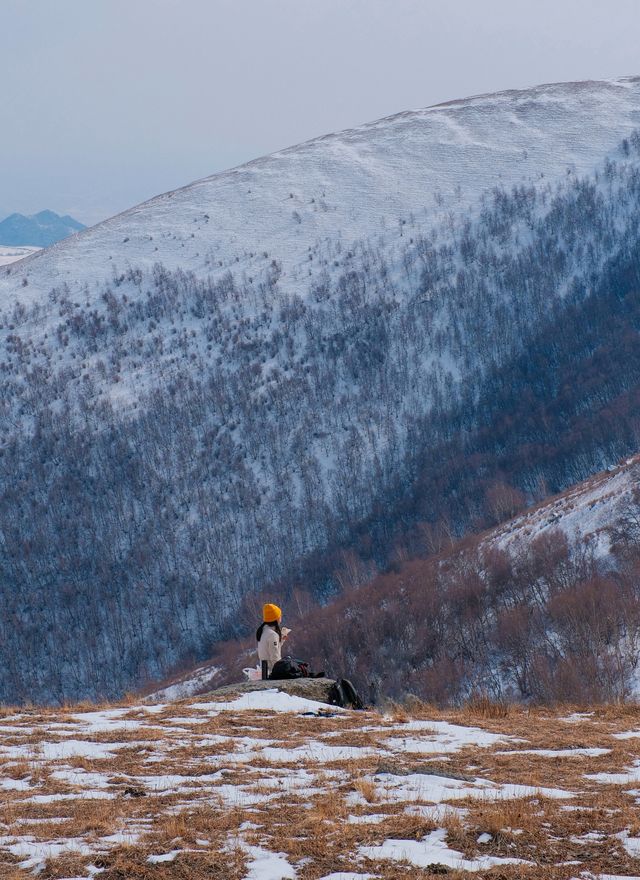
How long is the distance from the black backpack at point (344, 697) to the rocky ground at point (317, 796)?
1432mm

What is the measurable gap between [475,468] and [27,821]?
109 metres

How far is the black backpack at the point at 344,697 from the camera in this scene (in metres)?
17.1

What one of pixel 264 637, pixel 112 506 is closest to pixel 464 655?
pixel 264 637

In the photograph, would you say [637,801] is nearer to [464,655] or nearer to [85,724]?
[85,724]

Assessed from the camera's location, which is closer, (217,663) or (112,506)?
(217,663)

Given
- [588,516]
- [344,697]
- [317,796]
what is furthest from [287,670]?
[588,516]

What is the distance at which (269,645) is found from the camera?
1847cm

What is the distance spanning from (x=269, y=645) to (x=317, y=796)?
8470 millimetres

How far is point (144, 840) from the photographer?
28.0 ft

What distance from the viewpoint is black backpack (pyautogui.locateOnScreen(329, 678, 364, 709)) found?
17094 mm

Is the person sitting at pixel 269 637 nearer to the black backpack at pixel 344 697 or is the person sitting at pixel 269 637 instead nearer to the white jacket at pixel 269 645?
the white jacket at pixel 269 645

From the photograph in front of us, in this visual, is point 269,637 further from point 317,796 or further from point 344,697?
point 317,796

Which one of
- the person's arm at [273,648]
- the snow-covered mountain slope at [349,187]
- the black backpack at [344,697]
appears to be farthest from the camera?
the snow-covered mountain slope at [349,187]

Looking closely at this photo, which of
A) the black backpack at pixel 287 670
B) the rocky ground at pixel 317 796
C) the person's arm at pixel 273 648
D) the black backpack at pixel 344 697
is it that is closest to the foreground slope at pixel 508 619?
the person's arm at pixel 273 648
